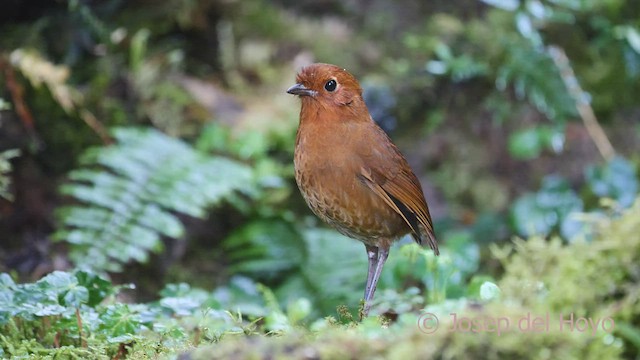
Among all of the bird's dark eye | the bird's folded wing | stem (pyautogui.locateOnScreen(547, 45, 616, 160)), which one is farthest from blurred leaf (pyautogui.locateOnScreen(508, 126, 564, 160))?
the bird's dark eye

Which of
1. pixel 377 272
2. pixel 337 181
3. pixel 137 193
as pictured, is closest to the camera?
pixel 337 181

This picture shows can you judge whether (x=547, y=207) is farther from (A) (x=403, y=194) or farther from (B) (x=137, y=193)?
(B) (x=137, y=193)

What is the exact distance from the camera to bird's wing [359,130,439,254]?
405 cm

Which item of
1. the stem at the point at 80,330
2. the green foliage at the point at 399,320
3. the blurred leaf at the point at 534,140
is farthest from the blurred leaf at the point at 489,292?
the blurred leaf at the point at 534,140

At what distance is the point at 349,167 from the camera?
3971 mm

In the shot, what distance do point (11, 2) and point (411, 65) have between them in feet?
11.5

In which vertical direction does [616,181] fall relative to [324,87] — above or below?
above

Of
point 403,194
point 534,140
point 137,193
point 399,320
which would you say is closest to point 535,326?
point 399,320

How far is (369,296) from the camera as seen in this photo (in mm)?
4172

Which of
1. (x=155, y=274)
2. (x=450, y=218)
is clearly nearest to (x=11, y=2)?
(x=155, y=274)

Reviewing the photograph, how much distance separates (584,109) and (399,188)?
3.48 metres

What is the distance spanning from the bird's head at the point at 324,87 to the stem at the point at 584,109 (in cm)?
345

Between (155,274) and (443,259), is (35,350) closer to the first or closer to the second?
(443,259)

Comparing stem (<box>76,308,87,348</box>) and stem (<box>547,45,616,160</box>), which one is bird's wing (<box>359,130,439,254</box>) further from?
stem (<box>547,45,616,160</box>)
